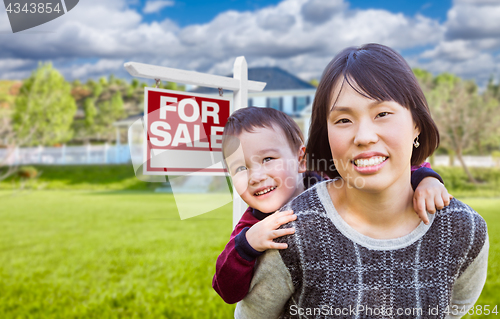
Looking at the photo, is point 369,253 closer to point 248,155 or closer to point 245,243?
point 245,243

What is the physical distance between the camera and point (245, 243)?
1.48 meters

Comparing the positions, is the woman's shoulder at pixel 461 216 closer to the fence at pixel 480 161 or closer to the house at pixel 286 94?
the house at pixel 286 94

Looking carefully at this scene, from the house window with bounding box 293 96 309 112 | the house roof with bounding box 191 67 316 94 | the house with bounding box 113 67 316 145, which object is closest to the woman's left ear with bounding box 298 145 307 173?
the house with bounding box 113 67 316 145

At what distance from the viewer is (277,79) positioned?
2062 cm

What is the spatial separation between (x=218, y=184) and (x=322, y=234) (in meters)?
1.04

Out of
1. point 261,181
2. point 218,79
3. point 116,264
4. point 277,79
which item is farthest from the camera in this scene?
point 277,79

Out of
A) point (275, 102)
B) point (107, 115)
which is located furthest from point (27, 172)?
point (275, 102)

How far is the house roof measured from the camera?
65.3 feet

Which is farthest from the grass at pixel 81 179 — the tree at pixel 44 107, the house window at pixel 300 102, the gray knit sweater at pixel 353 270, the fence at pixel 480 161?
the gray knit sweater at pixel 353 270

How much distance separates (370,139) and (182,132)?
1257 mm

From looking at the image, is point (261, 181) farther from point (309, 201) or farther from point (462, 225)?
point (462, 225)

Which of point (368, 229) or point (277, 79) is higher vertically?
point (277, 79)

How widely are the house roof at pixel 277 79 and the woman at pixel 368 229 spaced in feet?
59.7

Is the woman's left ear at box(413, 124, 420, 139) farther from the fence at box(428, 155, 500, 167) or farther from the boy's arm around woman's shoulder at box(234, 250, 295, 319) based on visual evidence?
the fence at box(428, 155, 500, 167)
